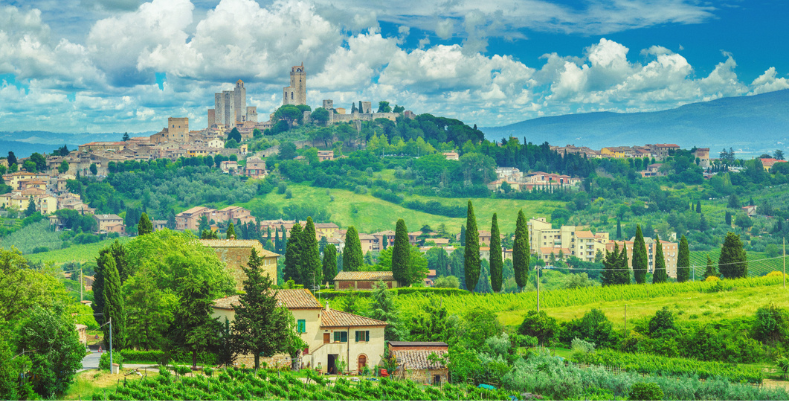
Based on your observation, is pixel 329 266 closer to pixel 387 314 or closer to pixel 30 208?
pixel 387 314

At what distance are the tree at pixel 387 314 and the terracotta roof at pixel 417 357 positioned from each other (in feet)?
10.0

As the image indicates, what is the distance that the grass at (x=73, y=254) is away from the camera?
281 feet

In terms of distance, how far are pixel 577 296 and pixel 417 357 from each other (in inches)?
731

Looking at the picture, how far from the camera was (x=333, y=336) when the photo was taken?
94.9 ft

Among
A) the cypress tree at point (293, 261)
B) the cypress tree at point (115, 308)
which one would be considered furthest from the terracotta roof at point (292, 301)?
the cypress tree at point (293, 261)

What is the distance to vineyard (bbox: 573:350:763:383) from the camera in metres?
24.8

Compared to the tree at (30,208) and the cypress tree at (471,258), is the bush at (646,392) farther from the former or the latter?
the tree at (30,208)

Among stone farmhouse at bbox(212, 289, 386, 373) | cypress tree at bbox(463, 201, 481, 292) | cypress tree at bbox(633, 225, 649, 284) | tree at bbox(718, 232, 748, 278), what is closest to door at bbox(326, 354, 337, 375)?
stone farmhouse at bbox(212, 289, 386, 373)

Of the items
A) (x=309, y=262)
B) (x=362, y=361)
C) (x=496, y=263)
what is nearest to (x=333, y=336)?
(x=362, y=361)

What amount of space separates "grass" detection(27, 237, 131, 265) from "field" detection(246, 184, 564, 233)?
32934mm

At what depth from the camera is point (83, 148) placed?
138m

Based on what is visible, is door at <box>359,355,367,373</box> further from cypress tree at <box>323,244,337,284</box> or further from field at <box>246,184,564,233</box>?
field at <box>246,184,564,233</box>

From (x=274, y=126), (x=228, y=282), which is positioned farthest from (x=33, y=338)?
(x=274, y=126)

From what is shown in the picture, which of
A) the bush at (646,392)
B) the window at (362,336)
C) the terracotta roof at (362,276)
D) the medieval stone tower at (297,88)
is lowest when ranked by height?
the bush at (646,392)
